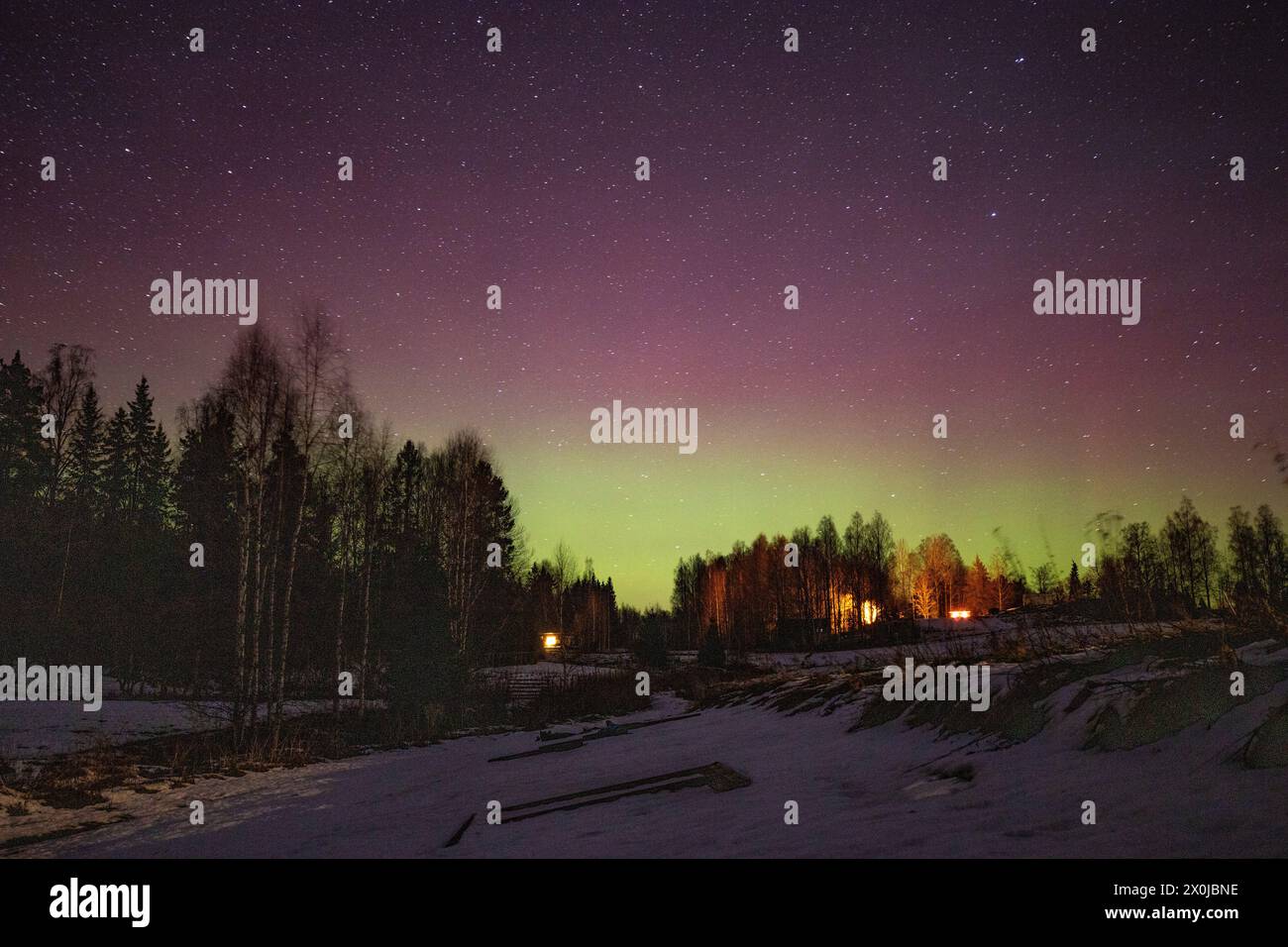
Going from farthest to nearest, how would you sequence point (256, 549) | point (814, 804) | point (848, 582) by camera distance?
point (848, 582) → point (256, 549) → point (814, 804)

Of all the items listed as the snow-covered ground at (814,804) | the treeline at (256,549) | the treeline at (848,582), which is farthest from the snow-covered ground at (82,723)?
the treeline at (848,582)

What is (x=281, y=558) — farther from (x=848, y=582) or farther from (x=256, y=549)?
(x=848, y=582)

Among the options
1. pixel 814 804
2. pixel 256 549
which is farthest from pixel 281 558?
pixel 814 804

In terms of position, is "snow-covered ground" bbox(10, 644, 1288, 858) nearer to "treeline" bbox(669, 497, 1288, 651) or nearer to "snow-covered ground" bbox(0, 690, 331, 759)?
"snow-covered ground" bbox(0, 690, 331, 759)

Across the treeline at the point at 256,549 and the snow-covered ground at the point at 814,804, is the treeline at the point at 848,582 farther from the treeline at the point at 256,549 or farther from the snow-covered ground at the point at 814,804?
the snow-covered ground at the point at 814,804

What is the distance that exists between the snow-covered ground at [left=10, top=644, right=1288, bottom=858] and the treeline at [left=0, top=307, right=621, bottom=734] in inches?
347

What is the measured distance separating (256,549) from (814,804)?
16690mm

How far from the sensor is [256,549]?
58.4 feet

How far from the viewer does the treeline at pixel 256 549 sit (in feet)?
60.3

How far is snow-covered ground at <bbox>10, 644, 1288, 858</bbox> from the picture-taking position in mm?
3998
